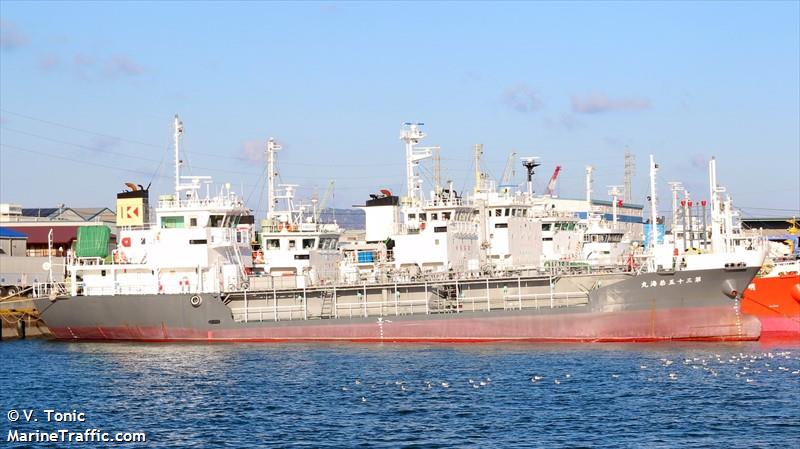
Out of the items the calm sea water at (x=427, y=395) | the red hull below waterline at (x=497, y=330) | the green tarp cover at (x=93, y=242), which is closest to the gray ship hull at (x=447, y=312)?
the red hull below waterline at (x=497, y=330)

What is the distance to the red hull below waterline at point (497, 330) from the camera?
50750mm

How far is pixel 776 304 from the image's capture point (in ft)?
180

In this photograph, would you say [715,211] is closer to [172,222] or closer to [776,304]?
[776,304]

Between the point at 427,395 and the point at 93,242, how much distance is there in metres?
30.0

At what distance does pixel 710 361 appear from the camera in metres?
43.7

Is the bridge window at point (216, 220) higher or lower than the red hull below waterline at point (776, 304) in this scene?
higher

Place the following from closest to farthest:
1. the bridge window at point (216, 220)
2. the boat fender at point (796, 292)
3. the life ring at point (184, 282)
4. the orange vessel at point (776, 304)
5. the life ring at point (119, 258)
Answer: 1. the boat fender at point (796, 292)
2. the orange vessel at point (776, 304)
3. the life ring at point (184, 282)
4. the life ring at point (119, 258)
5. the bridge window at point (216, 220)

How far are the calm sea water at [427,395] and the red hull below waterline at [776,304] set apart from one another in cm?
569

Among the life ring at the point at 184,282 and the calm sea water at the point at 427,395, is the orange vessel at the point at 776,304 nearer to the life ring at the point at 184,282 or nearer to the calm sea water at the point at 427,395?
the calm sea water at the point at 427,395

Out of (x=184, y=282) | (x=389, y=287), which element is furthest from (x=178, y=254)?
(x=389, y=287)

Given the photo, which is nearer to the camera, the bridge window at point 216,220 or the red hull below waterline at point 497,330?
the red hull below waterline at point 497,330

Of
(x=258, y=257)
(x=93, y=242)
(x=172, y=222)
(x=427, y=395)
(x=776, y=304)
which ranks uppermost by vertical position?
(x=172, y=222)

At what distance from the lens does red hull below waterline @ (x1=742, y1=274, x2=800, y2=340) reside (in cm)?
5425

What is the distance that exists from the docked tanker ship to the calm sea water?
6.69 ft
